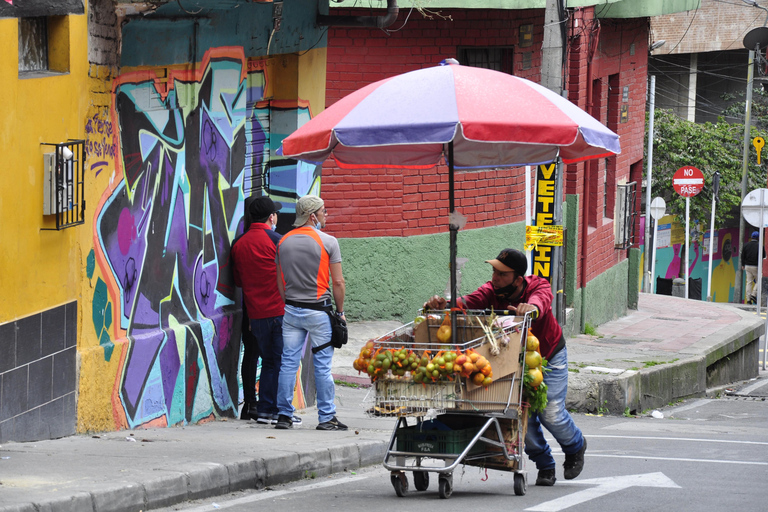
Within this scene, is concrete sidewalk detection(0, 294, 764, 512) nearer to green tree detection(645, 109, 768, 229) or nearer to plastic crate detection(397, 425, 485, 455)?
plastic crate detection(397, 425, 485, 455)

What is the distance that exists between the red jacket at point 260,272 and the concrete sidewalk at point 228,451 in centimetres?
102

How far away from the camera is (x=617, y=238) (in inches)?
850

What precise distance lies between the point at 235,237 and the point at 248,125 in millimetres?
1222

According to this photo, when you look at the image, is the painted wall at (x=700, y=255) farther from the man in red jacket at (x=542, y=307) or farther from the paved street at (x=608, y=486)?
the man in red jacket at (x=542, y=307)

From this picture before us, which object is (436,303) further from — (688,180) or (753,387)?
(688,180)

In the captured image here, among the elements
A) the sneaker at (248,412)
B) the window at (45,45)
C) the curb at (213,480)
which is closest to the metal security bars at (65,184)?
the window at (45,45)

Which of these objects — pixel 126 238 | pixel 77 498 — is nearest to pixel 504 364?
pixel 77 498

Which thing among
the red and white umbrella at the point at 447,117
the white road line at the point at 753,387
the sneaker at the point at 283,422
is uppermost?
the red and white umbrella at the point at 447,117

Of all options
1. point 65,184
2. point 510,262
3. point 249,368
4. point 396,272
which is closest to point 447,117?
point 510,262

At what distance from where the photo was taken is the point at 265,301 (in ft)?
31.4

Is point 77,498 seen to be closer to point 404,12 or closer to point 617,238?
point 404,12

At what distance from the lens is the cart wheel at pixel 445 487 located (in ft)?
22.7

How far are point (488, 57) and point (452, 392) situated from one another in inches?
387

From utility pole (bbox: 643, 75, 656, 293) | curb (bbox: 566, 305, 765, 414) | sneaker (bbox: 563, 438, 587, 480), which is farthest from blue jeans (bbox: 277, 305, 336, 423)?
utility pole (bbox: 643, 75, 656, 293)
